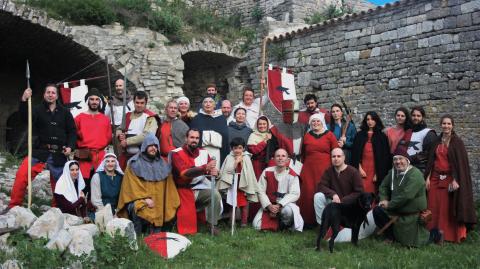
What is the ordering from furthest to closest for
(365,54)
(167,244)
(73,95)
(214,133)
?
(365,54) < (73,95) < (214,133) < (167,244)

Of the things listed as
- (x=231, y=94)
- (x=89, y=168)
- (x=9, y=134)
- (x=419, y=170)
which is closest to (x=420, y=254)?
(x=419, y=170)

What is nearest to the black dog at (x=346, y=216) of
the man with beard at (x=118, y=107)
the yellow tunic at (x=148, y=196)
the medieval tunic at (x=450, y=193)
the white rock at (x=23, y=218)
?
the medieval tunic at (x=450, y=193)

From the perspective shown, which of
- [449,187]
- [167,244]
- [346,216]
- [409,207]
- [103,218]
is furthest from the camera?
[449,187]

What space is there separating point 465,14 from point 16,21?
27.3 ft

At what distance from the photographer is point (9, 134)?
13.7 m

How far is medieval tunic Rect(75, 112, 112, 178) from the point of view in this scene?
6.09 metres

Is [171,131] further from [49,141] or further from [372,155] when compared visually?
[372,155]

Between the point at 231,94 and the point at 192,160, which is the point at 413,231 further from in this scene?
the point at 231,94

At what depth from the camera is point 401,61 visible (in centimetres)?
887

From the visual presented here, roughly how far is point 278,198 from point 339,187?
82 centimetres

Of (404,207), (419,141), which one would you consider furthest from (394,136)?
(404,207)

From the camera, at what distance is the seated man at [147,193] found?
545cm

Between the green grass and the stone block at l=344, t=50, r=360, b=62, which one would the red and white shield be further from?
the stone block at l=344, t=50, r=360, b=62

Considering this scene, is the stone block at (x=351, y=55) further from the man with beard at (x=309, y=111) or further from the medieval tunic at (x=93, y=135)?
the medieval tunic at (x=93, y=135)
